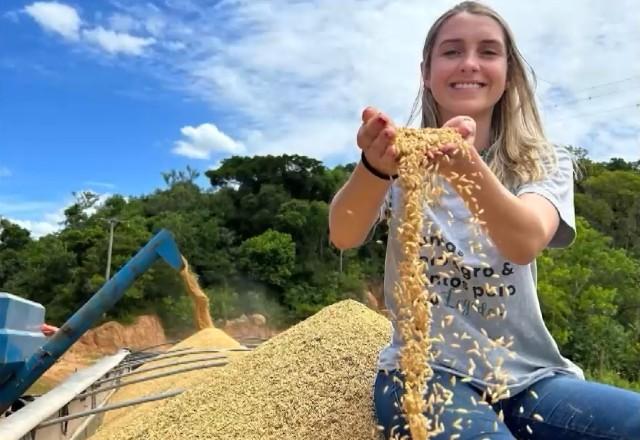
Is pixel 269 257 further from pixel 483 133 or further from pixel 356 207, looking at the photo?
pixel 356 207

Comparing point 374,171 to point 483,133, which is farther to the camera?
point 483,133

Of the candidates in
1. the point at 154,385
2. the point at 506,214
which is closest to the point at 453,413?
the point at 506,214

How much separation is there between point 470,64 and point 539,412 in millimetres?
736

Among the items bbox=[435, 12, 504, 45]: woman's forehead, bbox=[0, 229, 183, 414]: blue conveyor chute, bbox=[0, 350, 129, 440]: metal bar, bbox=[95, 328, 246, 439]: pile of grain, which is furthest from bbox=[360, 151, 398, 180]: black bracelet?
bbox=[0, 229, 183, 414]: blue conveyor chute

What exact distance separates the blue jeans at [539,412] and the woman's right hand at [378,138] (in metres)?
0.42

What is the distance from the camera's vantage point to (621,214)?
28.9 metres

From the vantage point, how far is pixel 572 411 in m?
1.42

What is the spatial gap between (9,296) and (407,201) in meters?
2.64

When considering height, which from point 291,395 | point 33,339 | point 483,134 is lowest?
point 291,395

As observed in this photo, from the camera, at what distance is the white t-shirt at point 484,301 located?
1.51 meters

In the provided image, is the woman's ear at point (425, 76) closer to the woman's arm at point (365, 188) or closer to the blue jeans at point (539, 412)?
the woman's arm at point (365, 188)

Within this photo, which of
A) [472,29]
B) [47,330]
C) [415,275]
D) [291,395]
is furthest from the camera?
[47,330]

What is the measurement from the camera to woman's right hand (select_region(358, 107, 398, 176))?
4.21ft

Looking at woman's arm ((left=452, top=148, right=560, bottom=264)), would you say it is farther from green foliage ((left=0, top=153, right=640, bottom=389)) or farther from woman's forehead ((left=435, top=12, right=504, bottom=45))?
green foliage ((left=0, top=153, right=640, bottom=389))
